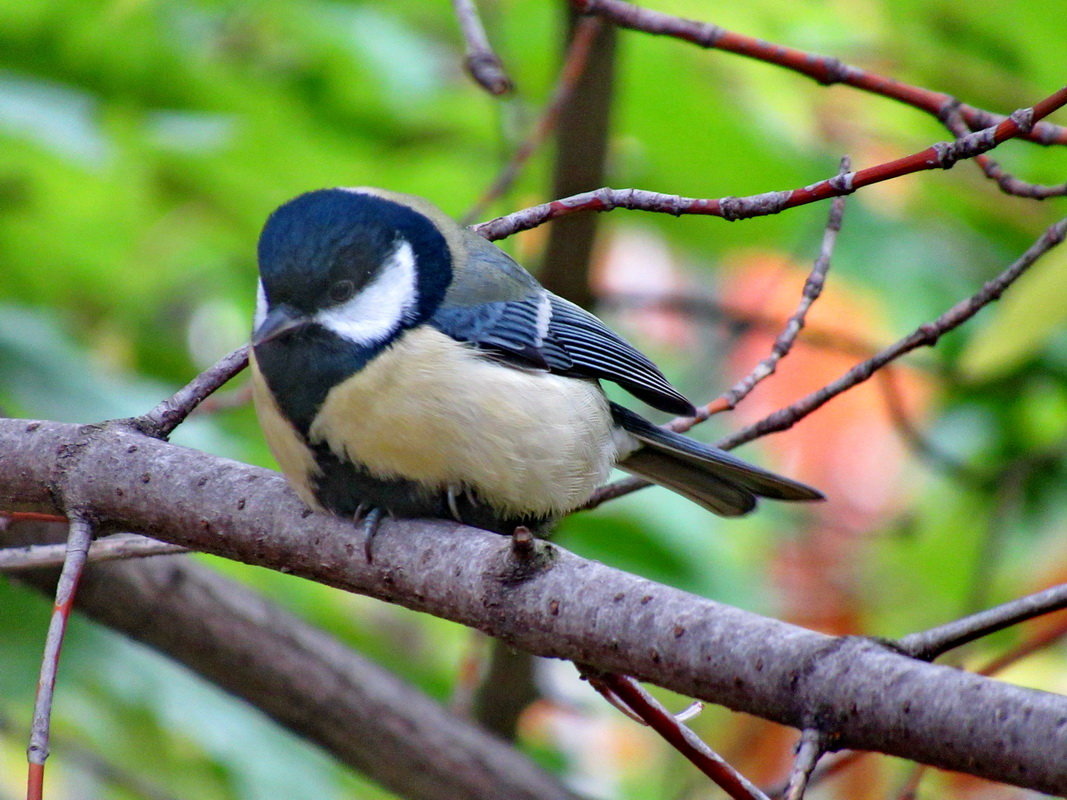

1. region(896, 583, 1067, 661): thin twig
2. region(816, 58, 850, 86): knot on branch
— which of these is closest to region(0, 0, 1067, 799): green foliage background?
region(816, 58, 850, 86): knot on branch

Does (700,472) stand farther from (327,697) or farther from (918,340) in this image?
(327,697)

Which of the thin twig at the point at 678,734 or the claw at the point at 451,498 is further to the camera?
the claw at the point at 451,498

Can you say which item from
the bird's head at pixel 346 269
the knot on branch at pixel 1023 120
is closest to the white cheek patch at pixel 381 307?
the bird's head at pixel 346 269

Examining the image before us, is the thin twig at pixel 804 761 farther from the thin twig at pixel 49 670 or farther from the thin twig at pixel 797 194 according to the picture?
the thin twig at pixel 49 670

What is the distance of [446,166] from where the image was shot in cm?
320

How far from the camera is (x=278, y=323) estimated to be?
6.64ft

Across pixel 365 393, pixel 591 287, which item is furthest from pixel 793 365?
pixel 365 393

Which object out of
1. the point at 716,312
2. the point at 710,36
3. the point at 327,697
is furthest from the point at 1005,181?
the point at 327,697

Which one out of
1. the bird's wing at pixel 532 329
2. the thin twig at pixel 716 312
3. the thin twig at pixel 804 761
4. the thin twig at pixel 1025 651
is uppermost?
the thin twig at pixel 716 312

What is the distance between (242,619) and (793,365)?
9.09 ft

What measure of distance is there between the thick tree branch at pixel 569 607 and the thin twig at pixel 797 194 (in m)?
0.49

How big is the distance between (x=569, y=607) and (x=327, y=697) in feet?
4.67

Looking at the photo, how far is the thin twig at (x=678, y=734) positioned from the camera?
52.5 inches

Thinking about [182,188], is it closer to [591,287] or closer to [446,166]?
[446,166]
